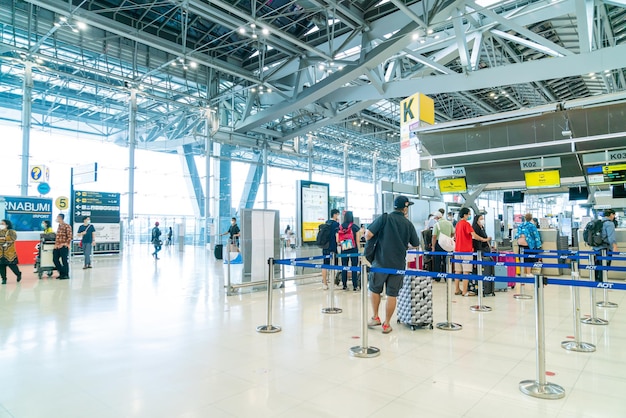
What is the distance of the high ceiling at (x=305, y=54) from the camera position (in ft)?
33.9

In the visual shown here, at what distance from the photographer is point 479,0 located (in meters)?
11.3

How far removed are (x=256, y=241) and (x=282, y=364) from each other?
500 cm

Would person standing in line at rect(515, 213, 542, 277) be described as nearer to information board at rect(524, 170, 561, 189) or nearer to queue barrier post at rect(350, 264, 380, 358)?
information board at rect(524, 170, 561, 189)

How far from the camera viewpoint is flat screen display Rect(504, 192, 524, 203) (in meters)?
Answer: 17.6

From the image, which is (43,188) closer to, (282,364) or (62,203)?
(62,203)

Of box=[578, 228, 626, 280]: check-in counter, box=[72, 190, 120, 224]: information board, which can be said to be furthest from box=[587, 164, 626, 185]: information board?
box=[72, 190, 120, 224]: information board

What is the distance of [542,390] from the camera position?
3.16 metres

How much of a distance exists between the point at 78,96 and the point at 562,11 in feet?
73.7

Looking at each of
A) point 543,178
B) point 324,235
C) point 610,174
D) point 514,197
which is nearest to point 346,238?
point 324,235

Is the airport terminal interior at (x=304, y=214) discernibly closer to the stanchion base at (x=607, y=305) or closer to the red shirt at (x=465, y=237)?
the stanchion base at (x=607, y=305)

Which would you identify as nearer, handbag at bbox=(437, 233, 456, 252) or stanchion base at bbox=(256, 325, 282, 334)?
stanchion base at bbox=(256, 325, 282, 334)

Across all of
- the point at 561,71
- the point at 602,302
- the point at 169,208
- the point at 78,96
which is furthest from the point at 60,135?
the point at 602,302

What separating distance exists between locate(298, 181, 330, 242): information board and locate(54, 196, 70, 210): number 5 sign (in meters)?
12.1

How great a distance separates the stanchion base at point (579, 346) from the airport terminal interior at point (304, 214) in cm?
3
